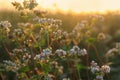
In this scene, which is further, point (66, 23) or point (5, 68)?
point (66, 23)

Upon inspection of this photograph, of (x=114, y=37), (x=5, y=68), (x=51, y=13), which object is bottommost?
(x=5, y=68)

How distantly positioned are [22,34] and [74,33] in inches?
29.6

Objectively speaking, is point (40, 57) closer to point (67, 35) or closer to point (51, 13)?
point (67, 35)

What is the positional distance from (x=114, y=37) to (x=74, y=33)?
446 centimetres

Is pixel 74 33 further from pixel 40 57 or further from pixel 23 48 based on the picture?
pixel 40 57

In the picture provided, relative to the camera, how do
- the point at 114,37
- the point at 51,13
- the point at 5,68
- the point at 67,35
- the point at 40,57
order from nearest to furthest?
1. the point at 40,57
2. the point at 5,68
3. the point at 67,35
4. the point at 114,37
5. the point at 51,13

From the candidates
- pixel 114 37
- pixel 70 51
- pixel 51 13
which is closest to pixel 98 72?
pixel 70 51

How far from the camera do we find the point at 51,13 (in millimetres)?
10852

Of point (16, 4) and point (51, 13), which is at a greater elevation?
point (51, 13)

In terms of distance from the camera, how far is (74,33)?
516 centimetres

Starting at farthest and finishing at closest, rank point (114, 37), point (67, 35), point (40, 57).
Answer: point (114, 37) → point (67, 35) → point (40, 57)

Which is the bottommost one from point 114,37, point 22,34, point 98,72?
point 98,72

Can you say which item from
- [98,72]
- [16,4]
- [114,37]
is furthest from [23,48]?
[114,37]

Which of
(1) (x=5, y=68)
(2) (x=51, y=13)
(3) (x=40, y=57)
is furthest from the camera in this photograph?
(2) (x=51, y=13)
